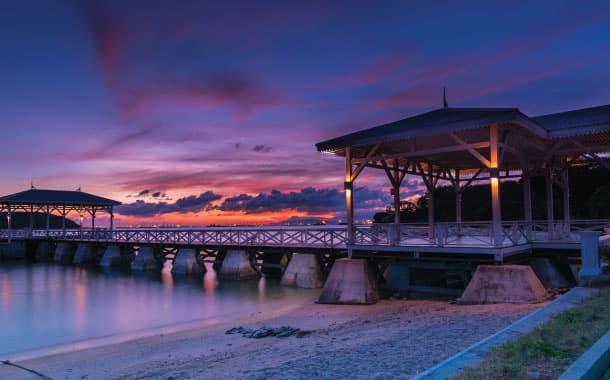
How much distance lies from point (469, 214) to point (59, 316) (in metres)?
30.6

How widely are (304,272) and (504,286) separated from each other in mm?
11503

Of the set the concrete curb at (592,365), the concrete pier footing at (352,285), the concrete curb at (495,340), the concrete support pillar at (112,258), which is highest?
the concrete curb at (592,365)

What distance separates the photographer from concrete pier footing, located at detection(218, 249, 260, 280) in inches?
1009

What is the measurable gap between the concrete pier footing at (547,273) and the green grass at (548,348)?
8445 mm

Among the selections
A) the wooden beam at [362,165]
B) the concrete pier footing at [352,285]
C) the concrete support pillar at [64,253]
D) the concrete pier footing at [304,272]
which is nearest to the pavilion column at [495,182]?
the wooden beam at [362,165]

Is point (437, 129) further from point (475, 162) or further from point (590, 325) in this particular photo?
point (590, 325)

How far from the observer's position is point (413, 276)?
673 inches

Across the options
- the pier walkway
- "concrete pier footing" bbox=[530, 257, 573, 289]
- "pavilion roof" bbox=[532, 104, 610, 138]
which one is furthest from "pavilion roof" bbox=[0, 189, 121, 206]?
"pavilion roof" bbox=[532, 104, 610, 138]

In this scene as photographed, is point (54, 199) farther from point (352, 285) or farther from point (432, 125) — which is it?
point (432, 125)

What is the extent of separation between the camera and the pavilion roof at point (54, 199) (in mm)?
41781

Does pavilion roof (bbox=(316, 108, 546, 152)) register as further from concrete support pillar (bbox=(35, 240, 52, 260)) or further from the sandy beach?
concrete support pillar (bbox=(35, 240, 52, 260))

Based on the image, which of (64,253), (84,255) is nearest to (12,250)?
(64,253)

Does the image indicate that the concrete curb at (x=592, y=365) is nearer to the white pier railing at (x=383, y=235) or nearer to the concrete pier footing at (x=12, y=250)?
the white pier railing at (x=383, y=235)

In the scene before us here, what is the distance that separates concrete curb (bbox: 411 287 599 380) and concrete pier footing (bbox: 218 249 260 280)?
1896 cm
